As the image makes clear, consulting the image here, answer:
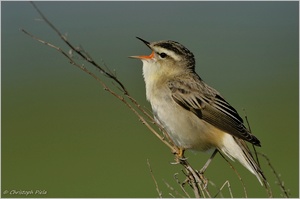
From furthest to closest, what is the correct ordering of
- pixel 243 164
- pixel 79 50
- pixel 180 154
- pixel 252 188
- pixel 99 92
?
pixel 99 92 < pixel 252 188 < pixel 243 164 < pixel 180 154 < pixel 79 50

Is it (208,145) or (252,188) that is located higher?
(208,145)

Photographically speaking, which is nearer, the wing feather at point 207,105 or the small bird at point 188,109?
the small bird at point 188,109

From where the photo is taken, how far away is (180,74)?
5.64m

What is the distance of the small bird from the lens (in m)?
5.02

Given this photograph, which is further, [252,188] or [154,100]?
[252,188]

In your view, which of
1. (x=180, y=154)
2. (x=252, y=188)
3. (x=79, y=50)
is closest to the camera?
(x=79, y=50)

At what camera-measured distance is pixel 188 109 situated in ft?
17.1

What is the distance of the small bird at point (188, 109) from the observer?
5.02 meters

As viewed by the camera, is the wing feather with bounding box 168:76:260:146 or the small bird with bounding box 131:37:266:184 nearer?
the small bird with bounding box 131:37:266:184

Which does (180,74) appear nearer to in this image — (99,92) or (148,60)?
(148,60)

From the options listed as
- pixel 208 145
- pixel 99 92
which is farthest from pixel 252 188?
pixel 99 92

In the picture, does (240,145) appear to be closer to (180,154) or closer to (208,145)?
(208,145)

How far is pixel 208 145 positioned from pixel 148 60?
3.78 feet

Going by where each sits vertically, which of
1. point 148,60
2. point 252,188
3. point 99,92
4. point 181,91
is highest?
point 148,60
